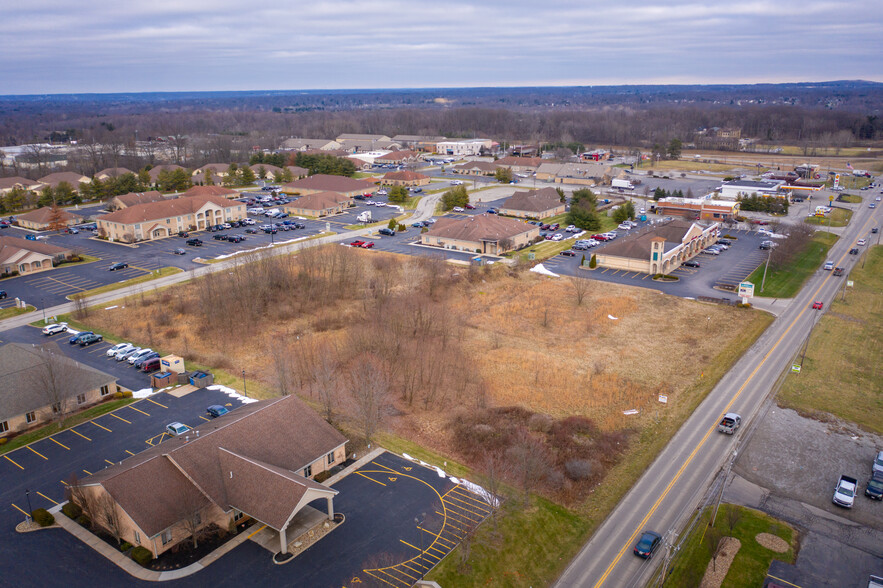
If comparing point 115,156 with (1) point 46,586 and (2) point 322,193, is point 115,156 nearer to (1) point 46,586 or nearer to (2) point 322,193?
(2) point 322,193

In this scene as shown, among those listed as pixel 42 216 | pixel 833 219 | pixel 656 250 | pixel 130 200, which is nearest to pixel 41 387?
pixel 656 250

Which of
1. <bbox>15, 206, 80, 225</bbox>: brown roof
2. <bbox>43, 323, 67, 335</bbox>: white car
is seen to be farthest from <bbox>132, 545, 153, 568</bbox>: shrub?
<bbox>15, 206, 80, 225</bbox>: brown roof

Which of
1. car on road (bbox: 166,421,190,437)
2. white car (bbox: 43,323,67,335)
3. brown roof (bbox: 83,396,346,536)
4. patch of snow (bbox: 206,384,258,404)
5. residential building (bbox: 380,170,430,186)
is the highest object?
residential building (bbox: 380,170,430,186)

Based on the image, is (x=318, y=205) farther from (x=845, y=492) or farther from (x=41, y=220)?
(x=845, y=492)

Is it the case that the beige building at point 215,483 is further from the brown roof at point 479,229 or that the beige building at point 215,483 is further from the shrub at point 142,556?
the brown roof at point 479,229

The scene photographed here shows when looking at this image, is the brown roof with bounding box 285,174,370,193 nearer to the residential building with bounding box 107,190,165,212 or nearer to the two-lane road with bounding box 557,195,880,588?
the residential building with bounding box 107,190,165,212
